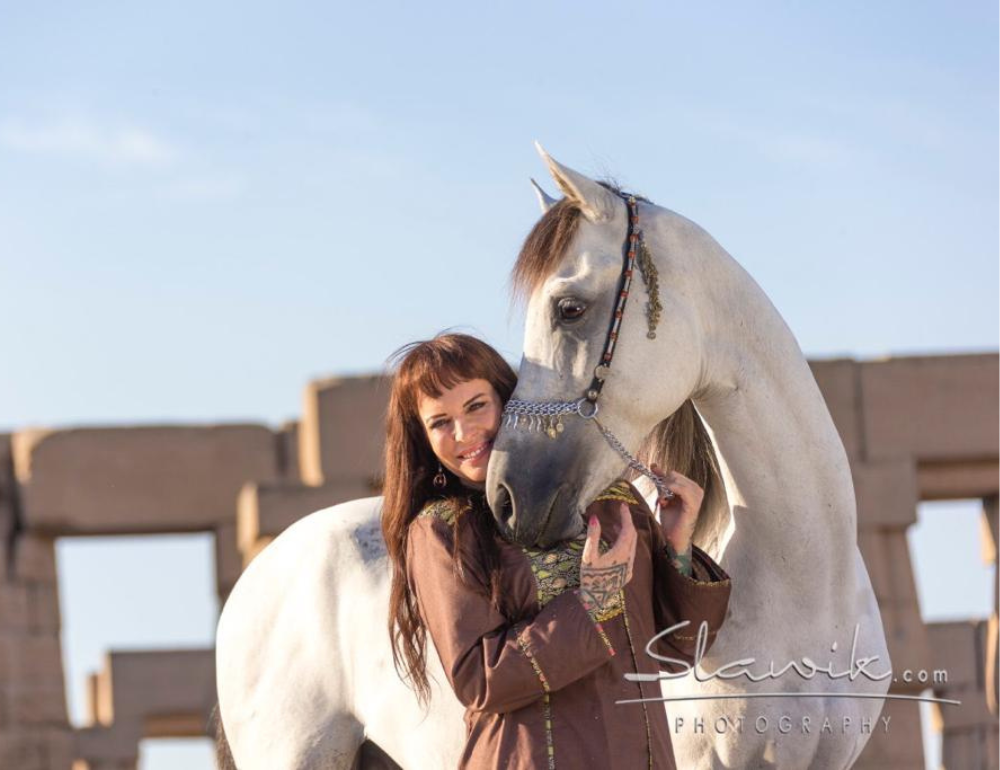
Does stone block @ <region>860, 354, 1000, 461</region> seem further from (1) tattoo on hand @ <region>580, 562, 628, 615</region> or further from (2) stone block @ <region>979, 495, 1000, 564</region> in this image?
(1) tattoo on hand @ <region>580, 562, 628, 615</region>

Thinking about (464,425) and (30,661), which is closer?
(464,425)

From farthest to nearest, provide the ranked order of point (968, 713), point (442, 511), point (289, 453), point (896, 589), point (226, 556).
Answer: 1. point (289, 453)
2. point (226, 556)
3. point (968, 713)
4. point (896, 589)
5. point (442, 511)

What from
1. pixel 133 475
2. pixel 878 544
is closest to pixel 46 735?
pixel 133 475

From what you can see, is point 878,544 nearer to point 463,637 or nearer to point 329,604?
point 329,604

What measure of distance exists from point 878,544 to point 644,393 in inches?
351

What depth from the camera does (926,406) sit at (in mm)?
12172

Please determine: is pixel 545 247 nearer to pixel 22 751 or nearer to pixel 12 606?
pixel 22 751

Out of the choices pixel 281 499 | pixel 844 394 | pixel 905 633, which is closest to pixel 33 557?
pixel 281 499

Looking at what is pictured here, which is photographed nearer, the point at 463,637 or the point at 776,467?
the point at 463,637

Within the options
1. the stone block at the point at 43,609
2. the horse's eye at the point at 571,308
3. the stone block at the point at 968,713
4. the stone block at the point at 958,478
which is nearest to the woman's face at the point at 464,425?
the horse's eye at the point at 571,308

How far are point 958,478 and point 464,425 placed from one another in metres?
9.38

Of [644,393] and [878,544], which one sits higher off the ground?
[644,393]

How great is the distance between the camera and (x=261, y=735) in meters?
4.82

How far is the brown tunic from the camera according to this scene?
3355 millimetres
